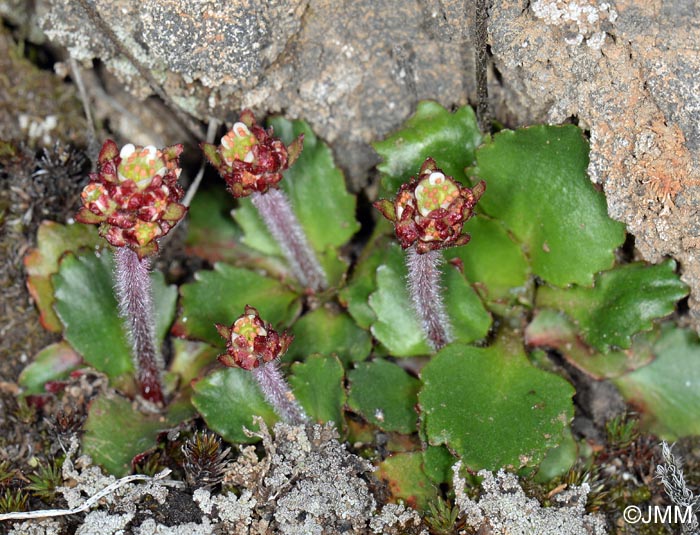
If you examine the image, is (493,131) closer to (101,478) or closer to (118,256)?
(118,256)

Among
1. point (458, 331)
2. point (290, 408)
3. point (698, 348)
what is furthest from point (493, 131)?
point (290, 408)

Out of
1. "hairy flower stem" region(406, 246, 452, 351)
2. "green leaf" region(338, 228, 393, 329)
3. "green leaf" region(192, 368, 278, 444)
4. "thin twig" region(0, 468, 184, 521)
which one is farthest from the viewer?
"green leaf" region(338, 228, 393, 329)

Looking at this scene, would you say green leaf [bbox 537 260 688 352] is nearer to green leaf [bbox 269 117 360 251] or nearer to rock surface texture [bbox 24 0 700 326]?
rock surface texture [bbox 24 0 700 326]

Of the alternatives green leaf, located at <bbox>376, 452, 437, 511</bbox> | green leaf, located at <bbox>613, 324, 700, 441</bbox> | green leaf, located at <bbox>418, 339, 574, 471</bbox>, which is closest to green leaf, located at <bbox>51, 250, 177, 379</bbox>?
green leaf, located at <bbox>376, 452, 437, 511</bbox>

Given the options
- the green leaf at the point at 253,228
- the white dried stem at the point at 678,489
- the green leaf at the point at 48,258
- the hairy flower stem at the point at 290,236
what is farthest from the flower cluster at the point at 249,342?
the white dried stem at the point at 678,489

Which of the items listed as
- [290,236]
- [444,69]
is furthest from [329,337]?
[444,69]

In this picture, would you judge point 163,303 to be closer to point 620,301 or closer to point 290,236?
point 290,236
